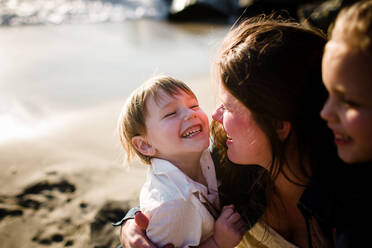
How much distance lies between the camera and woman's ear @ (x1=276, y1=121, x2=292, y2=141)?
1476 millimetres

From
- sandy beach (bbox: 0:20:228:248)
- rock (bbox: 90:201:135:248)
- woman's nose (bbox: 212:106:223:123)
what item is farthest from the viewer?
sandy beach (bbox: 0:20:228:248)

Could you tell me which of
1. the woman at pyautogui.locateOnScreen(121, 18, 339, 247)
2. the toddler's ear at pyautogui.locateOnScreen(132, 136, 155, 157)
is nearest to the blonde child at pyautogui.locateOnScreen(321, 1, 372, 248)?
the woman at pyautogui.locateOnScreen(121, 18, 339, 247)

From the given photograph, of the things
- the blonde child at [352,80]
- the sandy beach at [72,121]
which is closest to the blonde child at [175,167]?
the blonde child at [352,80]

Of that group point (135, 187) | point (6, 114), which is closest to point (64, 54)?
point (6, 114)

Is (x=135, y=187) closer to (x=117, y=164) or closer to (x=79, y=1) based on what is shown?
(x=117, y=164)

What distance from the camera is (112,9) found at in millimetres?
10578

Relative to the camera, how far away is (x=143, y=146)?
2.02 m

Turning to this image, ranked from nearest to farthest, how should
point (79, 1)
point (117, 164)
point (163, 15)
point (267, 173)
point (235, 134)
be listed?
point (235, 134) < point (267, 173) < point (117, 164) < point (163, 15) < point (79, 1)

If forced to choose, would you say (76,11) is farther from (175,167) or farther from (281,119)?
(281,119)

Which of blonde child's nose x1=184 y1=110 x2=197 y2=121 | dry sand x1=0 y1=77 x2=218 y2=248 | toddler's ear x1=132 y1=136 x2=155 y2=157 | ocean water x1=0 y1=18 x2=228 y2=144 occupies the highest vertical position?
blonde child's nose x1=184 y1=110 x2=197 y2=121

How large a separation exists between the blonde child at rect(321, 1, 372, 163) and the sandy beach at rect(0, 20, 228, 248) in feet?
6.53

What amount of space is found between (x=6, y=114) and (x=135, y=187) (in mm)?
2221

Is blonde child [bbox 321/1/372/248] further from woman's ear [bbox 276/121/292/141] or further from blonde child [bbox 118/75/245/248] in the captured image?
blonde child [bbox 118/75/245/248]

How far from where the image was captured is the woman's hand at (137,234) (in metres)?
1.70
